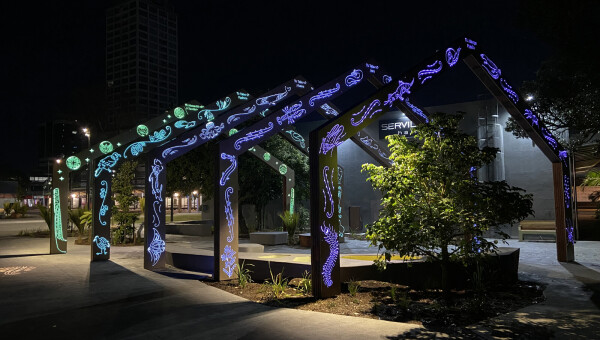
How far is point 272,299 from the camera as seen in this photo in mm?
7043

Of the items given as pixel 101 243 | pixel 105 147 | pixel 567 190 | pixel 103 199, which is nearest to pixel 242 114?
pixel 105 147

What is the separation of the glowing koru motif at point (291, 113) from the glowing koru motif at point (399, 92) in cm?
253

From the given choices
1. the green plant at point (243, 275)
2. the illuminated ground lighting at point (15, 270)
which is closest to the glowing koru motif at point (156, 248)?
the green plant at point (243, 275)

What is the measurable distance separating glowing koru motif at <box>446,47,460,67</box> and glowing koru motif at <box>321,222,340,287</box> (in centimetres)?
418

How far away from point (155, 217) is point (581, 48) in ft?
30.9

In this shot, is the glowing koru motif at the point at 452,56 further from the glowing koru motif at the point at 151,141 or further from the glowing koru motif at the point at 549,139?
the glowing koru motif at the point at 151,141

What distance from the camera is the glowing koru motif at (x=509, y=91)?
9907 mm

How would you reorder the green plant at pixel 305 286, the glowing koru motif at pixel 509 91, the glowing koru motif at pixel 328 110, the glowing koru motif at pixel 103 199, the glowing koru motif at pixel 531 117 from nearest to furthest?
the green plant at pixel 305 286, the glowing koru motif at pixel 509 91, the glowing koru motif at pixel 531 117, the glowing koru motif at pixel 103 199, the glowing koru motif at pixel 328 110

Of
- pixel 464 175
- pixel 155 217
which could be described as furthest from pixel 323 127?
pixel 155 217

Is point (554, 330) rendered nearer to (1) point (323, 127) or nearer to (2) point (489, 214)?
(2) point (489, 214)

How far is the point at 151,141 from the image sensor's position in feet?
38.7

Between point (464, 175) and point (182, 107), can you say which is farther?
point (182, 107)

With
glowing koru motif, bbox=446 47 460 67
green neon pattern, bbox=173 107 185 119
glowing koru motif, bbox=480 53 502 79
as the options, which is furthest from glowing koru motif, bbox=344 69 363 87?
green neon pattern, bbox=173 107 185 119

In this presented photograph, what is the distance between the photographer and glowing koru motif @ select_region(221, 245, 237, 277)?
862 cm
